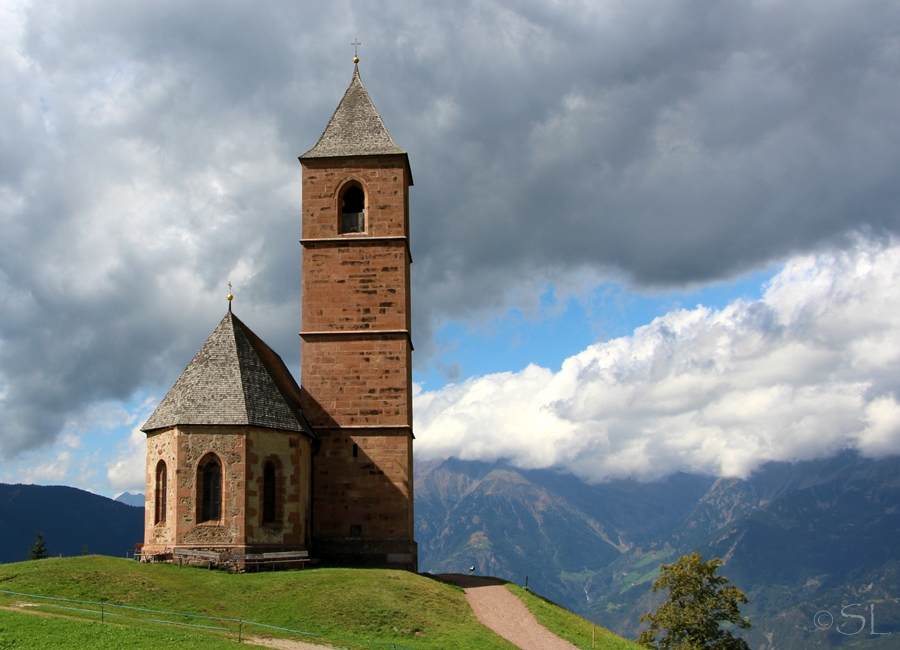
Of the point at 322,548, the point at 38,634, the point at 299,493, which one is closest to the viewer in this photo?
the point at 38,634

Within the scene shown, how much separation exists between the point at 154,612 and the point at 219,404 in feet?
35.4

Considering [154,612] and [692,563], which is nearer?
[154,612]

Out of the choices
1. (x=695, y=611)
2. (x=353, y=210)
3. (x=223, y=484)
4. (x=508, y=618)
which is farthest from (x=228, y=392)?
(x=695, y=611)

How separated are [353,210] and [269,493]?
49.1 feet

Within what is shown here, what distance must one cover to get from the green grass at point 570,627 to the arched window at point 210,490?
491 inches

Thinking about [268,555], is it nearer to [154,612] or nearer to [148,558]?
[148,558]

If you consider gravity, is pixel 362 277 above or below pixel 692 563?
above

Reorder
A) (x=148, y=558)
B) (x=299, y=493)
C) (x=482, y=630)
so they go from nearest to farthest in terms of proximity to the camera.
Answer: (x=482, y=630)
(x=148, y=558)
(x=299, y=493)

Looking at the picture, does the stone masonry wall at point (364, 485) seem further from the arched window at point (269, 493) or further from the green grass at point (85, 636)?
the green grass at point (85, 636)

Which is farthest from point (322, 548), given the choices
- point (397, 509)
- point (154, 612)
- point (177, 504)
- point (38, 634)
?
point (38, 634)

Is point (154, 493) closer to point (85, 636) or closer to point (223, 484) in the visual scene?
point (223, 484)

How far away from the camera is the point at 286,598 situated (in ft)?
101

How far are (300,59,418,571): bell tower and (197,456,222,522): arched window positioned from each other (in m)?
6.49

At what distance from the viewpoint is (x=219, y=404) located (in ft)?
121
